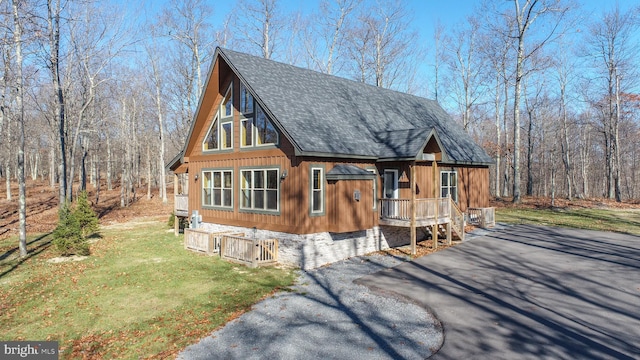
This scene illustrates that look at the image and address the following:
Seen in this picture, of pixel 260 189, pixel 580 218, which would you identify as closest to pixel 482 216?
pixel 580 218

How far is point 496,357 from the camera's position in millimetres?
6512

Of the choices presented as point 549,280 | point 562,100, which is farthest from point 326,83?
point 562,100

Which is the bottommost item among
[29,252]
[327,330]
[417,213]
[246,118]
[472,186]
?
[327,330]

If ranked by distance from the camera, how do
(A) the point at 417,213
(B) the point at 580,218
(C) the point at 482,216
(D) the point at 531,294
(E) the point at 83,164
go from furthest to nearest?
(E) the point at 83,164 → (B) the point at 580,218 → (C) the point at 482,216 → (A) the point at 417,213 → (D) the point at 531,294

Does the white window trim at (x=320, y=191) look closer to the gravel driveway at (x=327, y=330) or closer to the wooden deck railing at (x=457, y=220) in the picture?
the gravel driveway at (x=327, y=330)

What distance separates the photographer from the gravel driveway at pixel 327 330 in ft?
22.6

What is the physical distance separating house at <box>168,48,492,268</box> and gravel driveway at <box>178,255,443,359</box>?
11.4ft

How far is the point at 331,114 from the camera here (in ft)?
51.8

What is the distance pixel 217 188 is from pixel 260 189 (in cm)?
342

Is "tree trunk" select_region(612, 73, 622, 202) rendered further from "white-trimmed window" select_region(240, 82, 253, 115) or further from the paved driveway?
"white-trimmed window" select_region(240, 82, 253, 115)

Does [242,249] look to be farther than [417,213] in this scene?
No

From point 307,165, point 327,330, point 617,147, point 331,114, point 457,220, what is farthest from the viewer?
point 617,147

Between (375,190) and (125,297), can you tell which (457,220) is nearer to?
(375,190)

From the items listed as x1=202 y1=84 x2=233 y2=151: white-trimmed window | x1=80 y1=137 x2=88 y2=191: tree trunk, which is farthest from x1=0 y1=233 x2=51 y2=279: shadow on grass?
x1=80 y1=137 x2=88 y2=191: tree trunk
